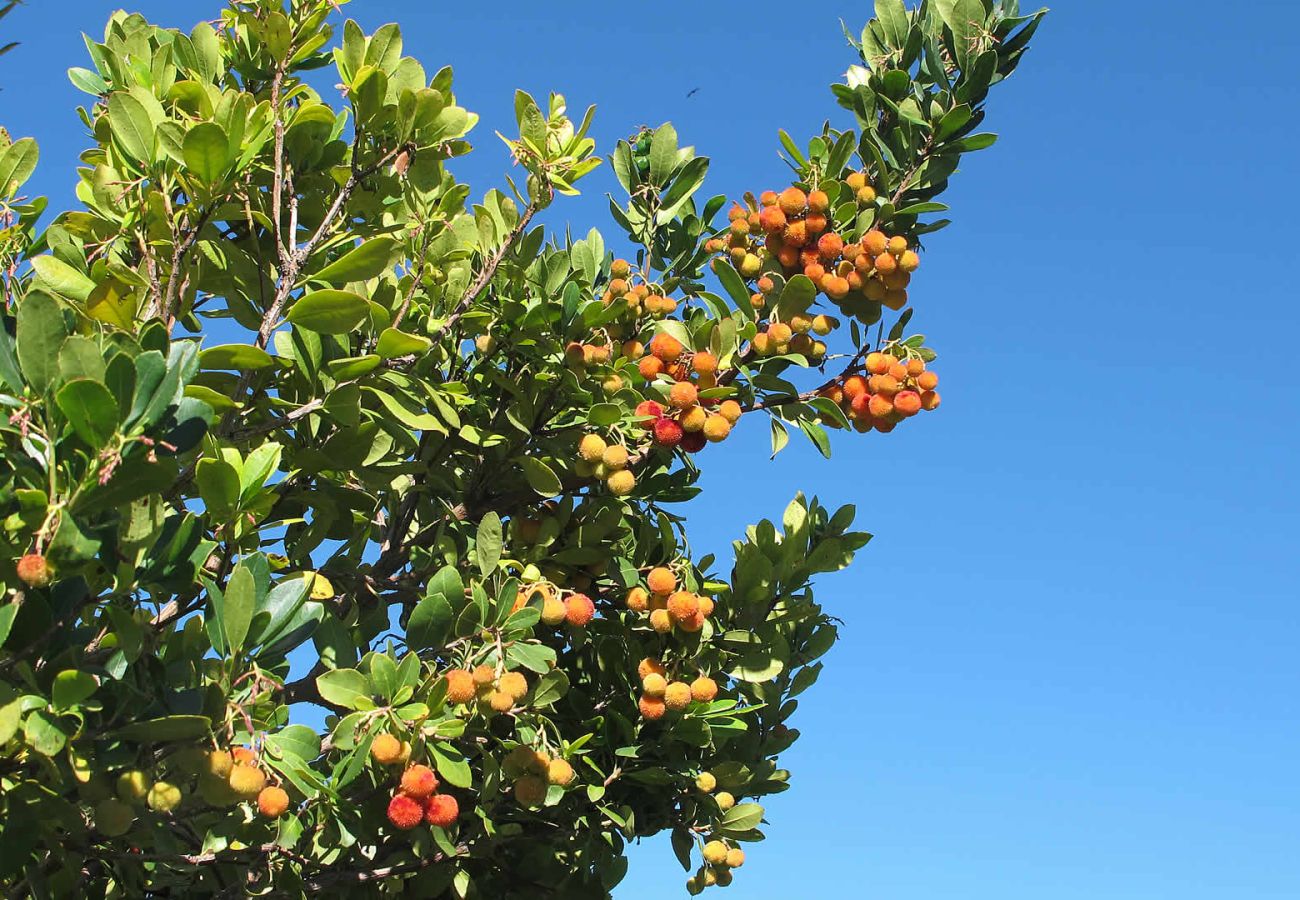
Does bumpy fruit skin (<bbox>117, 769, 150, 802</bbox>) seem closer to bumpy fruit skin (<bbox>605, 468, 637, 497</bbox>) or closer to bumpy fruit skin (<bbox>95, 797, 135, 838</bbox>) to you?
bumpy fruit skin (<bbox>95, 797, 135, 838</bbox>)

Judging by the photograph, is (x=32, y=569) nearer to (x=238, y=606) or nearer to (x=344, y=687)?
(x=238, y=606)

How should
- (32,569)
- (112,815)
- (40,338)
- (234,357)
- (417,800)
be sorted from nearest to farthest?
(32,569) < (40,338) < (112,815) < (234,357) < (417,800)

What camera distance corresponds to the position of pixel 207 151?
306 centimetres

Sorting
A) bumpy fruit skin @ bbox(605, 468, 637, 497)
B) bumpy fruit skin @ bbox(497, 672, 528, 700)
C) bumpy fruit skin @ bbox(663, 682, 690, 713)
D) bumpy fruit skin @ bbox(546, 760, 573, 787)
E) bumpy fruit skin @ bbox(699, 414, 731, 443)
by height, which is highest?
bumpy fruit skin @ bbox(699, 414, 731, 443)

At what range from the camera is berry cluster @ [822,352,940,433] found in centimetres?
395

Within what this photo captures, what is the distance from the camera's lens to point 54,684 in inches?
98.3

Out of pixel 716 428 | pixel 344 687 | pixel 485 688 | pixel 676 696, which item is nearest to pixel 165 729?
pixel 344 687

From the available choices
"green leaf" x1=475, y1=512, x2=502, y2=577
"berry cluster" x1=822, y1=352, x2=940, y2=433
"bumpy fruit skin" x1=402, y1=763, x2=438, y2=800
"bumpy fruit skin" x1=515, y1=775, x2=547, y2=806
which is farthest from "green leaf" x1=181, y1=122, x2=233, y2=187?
"berry cluster" x1=822, y1=352, x2=940, y2=433

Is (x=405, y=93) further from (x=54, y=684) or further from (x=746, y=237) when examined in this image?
(x=54, y=684)

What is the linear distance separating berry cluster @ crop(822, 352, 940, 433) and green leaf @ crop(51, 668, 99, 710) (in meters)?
2.31

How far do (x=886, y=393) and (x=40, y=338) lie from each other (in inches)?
93.4

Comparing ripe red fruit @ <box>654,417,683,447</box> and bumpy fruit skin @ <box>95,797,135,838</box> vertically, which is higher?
ripe red fruit @ <box>654,417,683,447</box>

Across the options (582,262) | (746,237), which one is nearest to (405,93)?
(582,262)

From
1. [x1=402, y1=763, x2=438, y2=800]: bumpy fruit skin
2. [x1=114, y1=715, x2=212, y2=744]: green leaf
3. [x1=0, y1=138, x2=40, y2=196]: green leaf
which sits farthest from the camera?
[x1=0, y1=138, x2=40, y2=196]: green leaf
